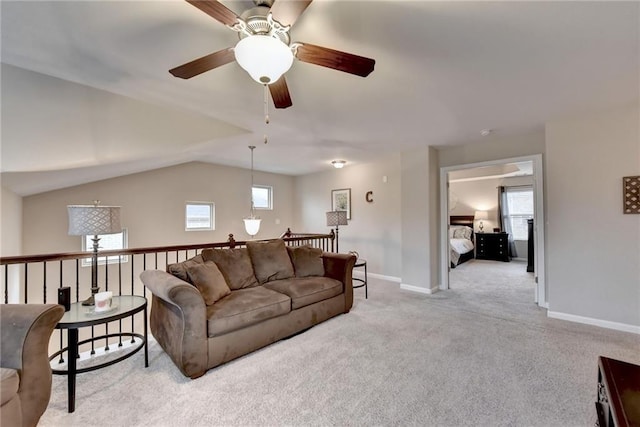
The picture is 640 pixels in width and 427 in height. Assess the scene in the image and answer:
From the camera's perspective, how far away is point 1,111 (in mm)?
2037

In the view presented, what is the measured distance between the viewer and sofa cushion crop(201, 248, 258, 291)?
283 cm

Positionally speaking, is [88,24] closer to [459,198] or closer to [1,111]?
[1,111]

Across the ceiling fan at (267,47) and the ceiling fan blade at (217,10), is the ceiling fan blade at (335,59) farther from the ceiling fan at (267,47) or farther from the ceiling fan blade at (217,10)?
the ceiling fan blade at (217,10)

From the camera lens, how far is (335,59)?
1495 millimetres

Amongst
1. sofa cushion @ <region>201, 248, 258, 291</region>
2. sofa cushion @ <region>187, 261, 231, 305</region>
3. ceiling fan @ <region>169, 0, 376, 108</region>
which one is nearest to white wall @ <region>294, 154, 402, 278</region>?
sofa cushion @ <region>201, 248, 258, 291</region>

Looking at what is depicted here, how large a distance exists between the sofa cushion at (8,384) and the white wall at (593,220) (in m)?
4.69

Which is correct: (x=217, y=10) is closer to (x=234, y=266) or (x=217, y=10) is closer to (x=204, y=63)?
(x=204, y=63)

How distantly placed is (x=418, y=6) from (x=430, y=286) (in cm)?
384

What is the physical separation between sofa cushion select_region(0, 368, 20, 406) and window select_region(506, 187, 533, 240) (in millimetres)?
9295

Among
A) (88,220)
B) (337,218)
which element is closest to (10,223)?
(88,220)

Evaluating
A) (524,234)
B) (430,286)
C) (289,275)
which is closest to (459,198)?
(524,234)

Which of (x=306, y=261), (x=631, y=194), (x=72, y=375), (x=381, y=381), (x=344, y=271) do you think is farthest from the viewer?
(x=306, y=261)

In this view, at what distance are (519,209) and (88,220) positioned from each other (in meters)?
9.15

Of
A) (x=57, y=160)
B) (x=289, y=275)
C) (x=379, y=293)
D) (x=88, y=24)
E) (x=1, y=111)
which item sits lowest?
(x=379, y=293)
